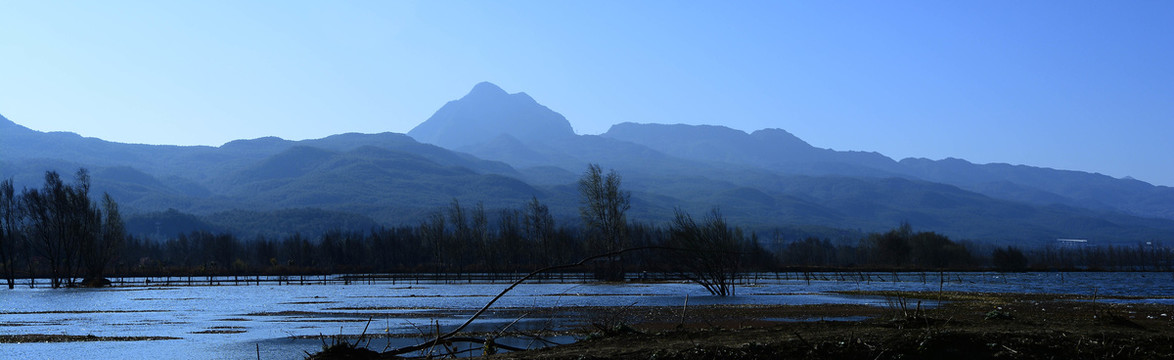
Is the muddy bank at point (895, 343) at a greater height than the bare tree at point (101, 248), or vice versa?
the bare tree at point (101, 248)

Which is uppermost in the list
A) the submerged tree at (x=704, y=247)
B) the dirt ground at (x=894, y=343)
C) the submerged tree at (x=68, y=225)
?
the submerged tree at (x=68, y=225)

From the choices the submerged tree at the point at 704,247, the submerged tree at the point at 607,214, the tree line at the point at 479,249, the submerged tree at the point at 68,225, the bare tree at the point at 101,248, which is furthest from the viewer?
the submerged tree at the point at 607,214

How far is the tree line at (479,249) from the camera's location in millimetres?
68875

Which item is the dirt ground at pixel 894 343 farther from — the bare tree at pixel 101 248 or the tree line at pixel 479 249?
the bare tree at pixel 101 248

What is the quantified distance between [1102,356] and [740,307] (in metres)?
29.5

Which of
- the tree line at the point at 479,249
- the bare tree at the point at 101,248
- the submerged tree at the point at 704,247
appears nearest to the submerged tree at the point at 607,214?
the tree line at the point at 479,249

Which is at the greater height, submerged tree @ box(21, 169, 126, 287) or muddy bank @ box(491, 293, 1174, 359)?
submerged tree @ box(21, 169, 126, 287)

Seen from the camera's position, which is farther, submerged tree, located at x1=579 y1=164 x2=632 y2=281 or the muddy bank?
submerged tree, located at x1=579 y1=164 x2=632 y2=281

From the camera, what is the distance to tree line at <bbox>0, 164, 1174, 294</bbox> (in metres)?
68.9

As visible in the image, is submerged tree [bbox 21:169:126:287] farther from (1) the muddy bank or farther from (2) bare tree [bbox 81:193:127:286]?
(1) the muddy bank

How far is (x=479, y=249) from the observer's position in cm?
14450

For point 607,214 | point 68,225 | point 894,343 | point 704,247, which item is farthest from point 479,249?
point 894,343

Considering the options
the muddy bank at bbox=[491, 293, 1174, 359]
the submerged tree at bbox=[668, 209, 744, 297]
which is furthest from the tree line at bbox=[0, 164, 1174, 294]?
the muddy bank at bbox=[491, 293, 1174, 359]

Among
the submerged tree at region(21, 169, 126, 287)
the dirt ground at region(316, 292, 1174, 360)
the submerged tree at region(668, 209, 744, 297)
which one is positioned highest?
the submerged tree at region(21, 169, 126, 287)
